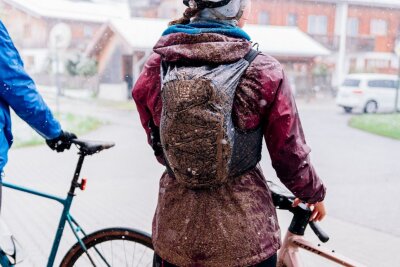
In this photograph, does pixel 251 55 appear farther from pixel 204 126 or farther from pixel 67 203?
pixel 67 203

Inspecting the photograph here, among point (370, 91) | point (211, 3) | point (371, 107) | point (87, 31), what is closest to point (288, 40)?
point (370, 91)

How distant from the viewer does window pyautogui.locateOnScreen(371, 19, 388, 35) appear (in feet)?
20.3

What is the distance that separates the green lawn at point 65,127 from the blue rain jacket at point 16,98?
577 cm

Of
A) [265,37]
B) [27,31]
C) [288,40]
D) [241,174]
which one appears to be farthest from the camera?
[27,31]

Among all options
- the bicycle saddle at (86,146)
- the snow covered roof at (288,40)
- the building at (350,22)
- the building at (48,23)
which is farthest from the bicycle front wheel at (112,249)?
the building at (48,23)

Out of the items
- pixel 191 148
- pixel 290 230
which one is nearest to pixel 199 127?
pixel 191 148

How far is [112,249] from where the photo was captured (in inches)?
103

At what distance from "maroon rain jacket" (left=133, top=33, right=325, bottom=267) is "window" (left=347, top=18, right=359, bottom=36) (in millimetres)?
4980

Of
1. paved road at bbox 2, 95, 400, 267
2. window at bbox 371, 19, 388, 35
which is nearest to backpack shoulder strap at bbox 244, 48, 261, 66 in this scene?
paved road at bbox 2, 95, 400, 267

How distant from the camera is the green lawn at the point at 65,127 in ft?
27.2

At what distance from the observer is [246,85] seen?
164 centimetres

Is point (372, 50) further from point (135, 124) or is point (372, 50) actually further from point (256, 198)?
point (256, 198)

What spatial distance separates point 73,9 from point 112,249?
573 centimetres

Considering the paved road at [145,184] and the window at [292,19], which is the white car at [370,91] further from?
the window at [292,19]
